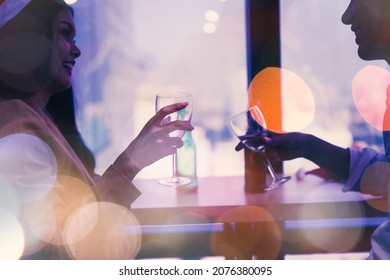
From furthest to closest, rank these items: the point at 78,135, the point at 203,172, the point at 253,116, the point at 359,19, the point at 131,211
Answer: the point at 203,172 < the point at 78,135 < the point at 359,19 < the point at 253,116 < the point at 131,211

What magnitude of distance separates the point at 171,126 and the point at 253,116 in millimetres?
229

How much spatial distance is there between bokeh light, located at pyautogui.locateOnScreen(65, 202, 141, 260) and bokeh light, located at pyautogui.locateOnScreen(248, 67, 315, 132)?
0.74 meters

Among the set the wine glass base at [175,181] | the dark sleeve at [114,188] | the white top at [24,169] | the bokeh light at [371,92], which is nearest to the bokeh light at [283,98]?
the bokeh light at [371,92]

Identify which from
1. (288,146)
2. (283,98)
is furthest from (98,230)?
(283,98)

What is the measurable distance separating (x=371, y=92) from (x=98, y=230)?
111 centimetres

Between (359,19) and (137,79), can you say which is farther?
(137,79)

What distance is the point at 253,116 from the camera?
106 centimetres

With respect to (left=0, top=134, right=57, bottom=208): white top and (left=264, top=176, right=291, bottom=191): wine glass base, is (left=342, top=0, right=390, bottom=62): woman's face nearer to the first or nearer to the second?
(left=264, top=176, right=291, bottom=191): wine glass base

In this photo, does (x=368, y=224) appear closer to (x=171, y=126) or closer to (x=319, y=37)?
(x=319, y=37)

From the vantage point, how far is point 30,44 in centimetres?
101

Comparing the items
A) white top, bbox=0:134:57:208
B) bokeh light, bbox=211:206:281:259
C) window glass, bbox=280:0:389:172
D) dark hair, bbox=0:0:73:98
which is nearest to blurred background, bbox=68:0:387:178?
window glass, bbox=280:0:389:172

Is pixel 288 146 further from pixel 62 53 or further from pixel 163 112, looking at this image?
pixel 62 53

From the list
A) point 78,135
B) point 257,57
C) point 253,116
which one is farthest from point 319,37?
point 78,135

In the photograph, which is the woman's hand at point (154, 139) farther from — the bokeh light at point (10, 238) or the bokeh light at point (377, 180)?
the bokeh light at point (377, 180)
